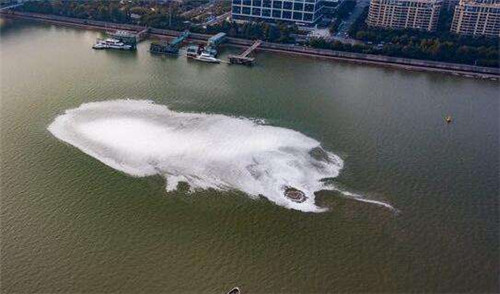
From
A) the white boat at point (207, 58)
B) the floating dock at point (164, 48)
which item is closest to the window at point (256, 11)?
the floating dock at point (164, 48)

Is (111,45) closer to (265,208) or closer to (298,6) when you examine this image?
(298,6)

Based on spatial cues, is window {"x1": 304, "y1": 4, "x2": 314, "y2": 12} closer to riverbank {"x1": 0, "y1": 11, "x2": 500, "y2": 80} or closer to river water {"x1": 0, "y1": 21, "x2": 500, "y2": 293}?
riverbank {"x1": 0, "y1": 11, "x2": 500, "y2": 80}

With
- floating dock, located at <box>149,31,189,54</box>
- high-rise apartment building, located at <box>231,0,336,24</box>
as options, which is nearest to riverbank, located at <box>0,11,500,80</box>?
floating dock, located at <box>149,31,189,54</box>

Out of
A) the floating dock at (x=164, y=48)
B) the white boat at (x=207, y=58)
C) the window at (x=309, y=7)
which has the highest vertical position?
the window at (x=309, y=7)

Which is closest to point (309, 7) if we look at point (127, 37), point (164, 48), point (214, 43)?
point (214, 43)

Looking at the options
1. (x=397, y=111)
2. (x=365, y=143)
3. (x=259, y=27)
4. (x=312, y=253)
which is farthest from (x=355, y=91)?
(x=312, y=253)

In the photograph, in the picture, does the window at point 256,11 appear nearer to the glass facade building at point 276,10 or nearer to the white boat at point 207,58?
the glass facade building at point 276,10

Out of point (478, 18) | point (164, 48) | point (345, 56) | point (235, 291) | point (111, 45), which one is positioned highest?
point (478, 18)

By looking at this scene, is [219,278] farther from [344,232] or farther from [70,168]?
[70,168]
